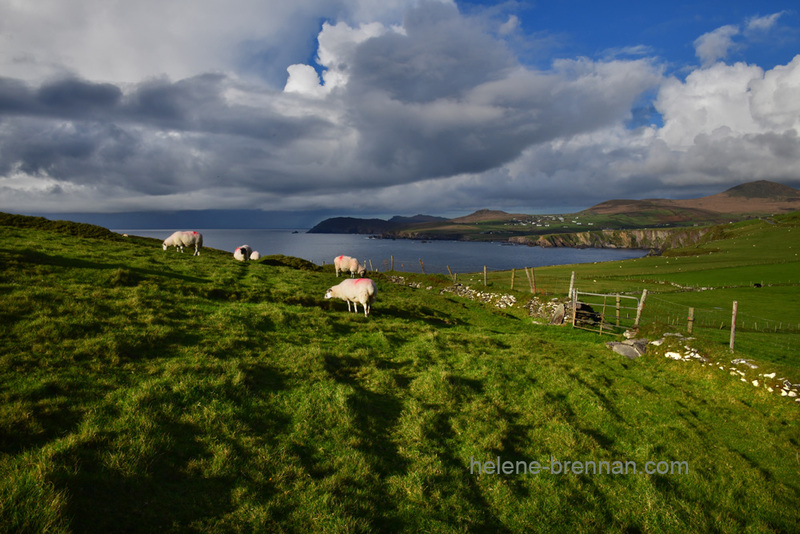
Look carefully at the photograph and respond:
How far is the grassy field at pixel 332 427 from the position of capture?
17.3ft

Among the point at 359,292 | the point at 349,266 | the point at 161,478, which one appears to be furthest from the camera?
the point at 349,266

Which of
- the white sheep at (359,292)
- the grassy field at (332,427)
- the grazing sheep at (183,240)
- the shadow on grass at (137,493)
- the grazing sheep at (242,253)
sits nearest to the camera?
the shadow on grass at (137,493)

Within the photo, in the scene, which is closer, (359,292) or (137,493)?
(137,493)

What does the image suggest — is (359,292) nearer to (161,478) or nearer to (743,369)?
(161,478)

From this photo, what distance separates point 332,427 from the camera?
7688mm

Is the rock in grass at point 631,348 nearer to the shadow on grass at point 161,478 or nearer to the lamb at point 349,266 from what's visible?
the shadow on grass at point 161,478

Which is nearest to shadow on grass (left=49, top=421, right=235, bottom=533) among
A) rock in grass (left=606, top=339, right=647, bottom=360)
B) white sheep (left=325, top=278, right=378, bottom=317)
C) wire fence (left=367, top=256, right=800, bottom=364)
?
white sheep (left=325, top=278, right=378, bottom=317)

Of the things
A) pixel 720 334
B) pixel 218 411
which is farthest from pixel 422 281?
pixel 218 411

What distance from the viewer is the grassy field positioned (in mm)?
5273

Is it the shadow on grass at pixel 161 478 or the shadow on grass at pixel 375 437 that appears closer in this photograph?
the shadow on grass at pixel 161 478

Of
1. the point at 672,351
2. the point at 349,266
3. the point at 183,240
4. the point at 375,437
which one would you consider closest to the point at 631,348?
the point at 672,351

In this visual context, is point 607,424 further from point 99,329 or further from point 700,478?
point 99,329

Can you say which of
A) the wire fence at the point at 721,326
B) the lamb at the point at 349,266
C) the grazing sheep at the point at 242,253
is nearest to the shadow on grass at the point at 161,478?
the wire fence at the point at 721,326

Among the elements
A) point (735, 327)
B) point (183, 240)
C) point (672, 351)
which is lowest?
point (735, 327)
